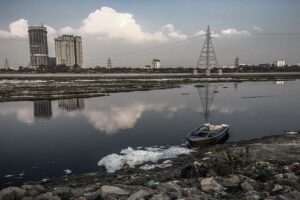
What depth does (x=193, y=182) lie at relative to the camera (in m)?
11.8

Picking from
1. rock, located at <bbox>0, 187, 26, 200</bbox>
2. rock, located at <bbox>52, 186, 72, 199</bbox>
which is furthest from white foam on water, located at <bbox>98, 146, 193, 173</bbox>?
rock, located at <bbox>0, 187, 26, 200</bbox>

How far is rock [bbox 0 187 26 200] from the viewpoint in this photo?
10.1 m

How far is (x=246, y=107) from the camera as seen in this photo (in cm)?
4066

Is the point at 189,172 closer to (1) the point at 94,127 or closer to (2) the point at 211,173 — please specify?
(2) the point at 211,173

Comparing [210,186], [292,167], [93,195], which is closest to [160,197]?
[210,186]

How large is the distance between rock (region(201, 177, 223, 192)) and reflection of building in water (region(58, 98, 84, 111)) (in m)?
31.4

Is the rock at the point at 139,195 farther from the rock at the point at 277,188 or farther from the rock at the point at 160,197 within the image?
the rock at the point at 277,188

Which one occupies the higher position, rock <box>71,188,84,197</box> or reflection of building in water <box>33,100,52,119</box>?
rock <box>71,188,84,197</box>

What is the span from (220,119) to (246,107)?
1056cm

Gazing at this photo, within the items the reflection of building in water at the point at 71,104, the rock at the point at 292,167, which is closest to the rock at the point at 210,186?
the rock at the point at 292,167

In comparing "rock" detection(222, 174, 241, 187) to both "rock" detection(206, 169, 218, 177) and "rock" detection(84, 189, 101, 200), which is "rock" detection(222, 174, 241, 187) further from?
"rock" detection(84, 189, 101, 200)

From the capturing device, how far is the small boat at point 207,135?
20.0 metres

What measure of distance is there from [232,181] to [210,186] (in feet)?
3.46

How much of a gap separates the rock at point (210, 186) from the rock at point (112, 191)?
2708mm
